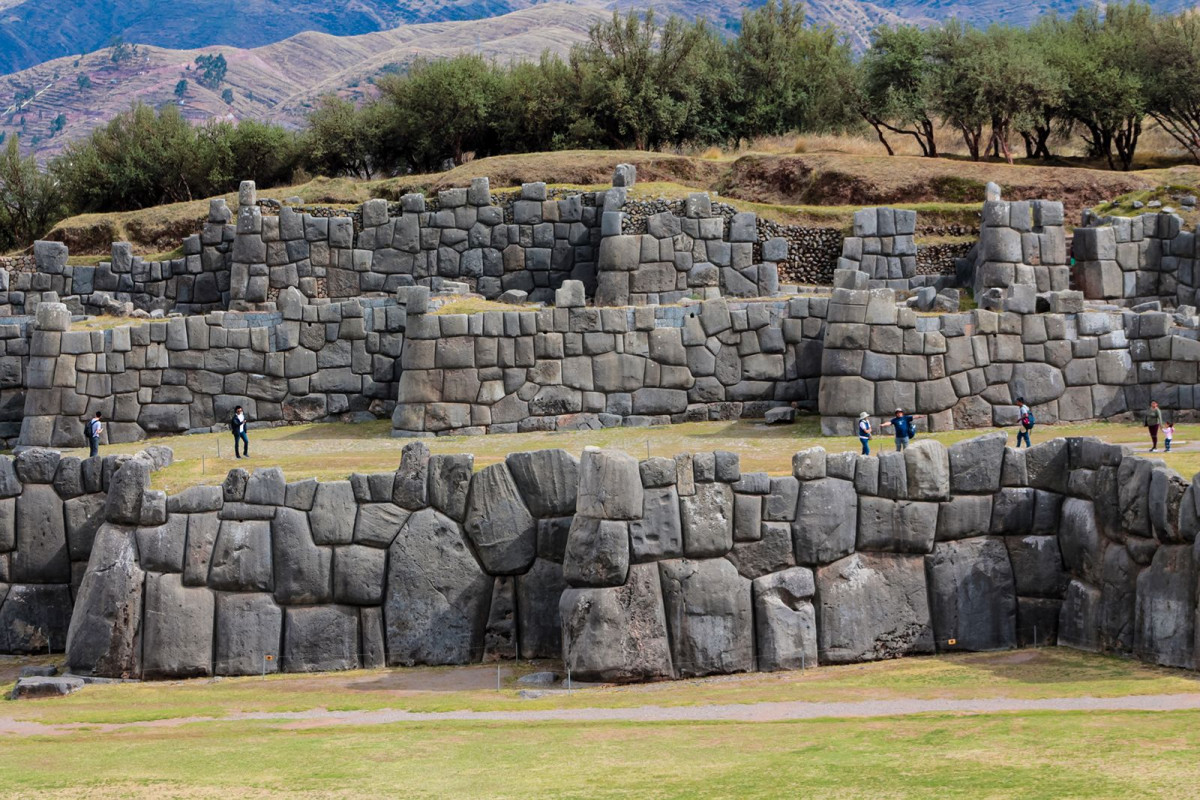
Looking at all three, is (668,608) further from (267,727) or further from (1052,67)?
(1052,67)

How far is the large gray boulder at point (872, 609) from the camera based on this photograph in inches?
963

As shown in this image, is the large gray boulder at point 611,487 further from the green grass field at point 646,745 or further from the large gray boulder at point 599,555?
the green grass field at point 646,745

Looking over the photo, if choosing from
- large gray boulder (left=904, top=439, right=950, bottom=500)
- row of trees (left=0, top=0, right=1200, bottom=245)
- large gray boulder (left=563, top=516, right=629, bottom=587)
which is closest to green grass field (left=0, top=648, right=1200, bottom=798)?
large gray boulder (left=563, top=516, right=629, bottom=587)

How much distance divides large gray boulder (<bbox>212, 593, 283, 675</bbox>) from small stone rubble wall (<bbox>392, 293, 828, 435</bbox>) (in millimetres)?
10359

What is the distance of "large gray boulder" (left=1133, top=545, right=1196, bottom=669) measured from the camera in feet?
70.6

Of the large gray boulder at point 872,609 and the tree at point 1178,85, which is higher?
the tree at point 1178,85

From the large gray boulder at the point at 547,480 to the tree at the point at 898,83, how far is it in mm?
31060

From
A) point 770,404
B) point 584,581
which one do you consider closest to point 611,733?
point 584,581

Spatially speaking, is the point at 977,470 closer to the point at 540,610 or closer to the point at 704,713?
the point at 704,713

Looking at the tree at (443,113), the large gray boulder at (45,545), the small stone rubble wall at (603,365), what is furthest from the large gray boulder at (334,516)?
the tree at (443,113)

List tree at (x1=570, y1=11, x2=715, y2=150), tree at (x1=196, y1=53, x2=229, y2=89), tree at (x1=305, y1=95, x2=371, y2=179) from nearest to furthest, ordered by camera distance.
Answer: tree at (x1=570, y1=11, x2=715, y2=150) < tree at (x1=305, y1=95, x2=371, y2=179) < tree at (x1=196, y1=53, x2=229, y2=89)

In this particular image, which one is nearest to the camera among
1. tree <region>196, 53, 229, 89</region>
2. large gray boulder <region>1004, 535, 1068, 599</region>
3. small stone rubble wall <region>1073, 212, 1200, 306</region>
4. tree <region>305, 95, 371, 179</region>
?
large gray boulder <region>1004, 535, 1068, 599</region>

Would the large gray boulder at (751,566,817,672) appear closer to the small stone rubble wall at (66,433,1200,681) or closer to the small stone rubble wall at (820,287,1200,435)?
the small stone rubble wall at (66,433,1200,681)

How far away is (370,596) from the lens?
2548 centimetres
